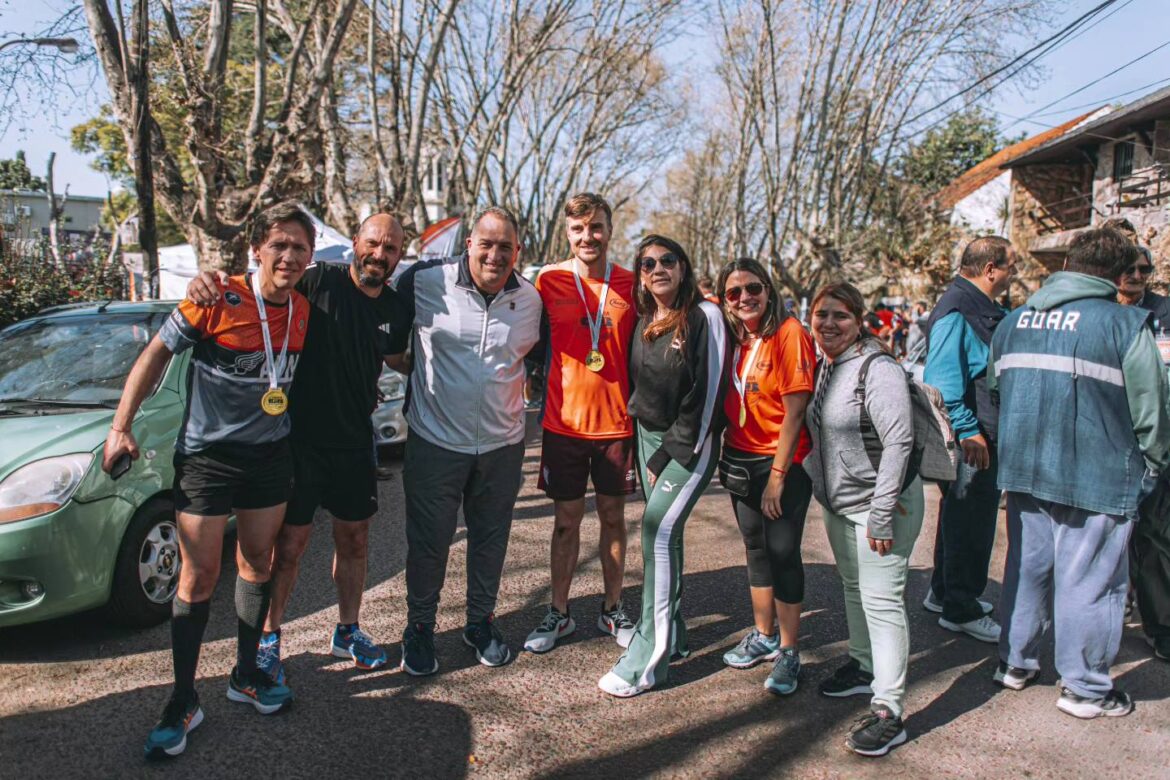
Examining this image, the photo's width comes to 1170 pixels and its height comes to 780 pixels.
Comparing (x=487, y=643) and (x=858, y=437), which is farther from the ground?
(x=858, y=437)

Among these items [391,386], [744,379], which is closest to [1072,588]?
[744,379]

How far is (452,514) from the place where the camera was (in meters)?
3.76

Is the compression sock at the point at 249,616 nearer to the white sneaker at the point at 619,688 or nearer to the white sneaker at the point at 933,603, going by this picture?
the white sneaker at the point at 619,688

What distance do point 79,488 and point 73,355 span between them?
56.1 inches

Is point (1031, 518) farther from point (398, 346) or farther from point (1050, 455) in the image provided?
point (398, 346)

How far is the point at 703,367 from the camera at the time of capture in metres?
3.45

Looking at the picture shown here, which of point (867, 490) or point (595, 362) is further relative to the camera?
point (595, 362)

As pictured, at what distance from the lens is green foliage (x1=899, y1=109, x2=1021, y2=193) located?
108 ft

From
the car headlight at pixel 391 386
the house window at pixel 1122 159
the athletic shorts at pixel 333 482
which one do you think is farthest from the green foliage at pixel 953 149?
the athletic shorts at pixel 333 482

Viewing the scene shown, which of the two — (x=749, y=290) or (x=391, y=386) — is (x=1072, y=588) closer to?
(x=749, y=290)

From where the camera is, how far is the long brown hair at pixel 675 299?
351cm

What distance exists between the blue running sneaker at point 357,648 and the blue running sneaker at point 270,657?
0.35 metres

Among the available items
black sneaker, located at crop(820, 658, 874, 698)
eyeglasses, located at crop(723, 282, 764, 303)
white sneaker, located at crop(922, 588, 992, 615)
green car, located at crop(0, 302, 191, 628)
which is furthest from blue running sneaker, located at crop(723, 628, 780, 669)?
green car, located at crop(0, 302, 191, 628)

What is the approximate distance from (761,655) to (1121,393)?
1.95 m
